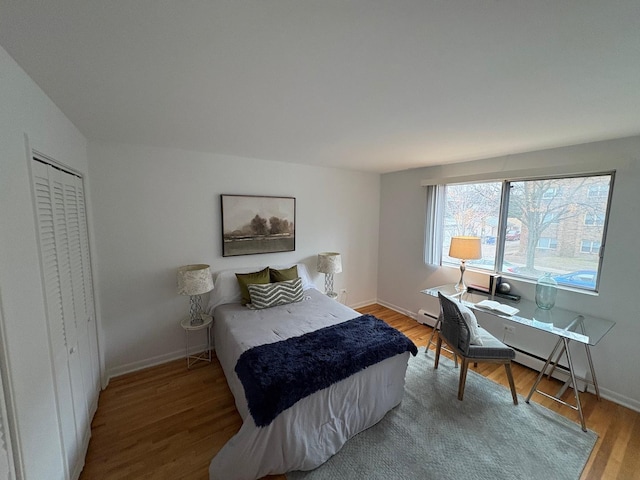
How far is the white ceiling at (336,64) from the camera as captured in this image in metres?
0.81

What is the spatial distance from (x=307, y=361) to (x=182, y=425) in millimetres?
1169

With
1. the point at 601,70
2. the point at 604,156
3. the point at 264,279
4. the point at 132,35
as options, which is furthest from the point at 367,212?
the point at 132,35

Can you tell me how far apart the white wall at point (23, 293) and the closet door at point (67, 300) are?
0.33ft

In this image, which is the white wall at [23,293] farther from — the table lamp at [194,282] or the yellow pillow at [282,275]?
the yellow pillow at [282,275]

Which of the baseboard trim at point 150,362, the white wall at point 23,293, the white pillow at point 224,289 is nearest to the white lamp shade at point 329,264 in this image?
the white pillow at point 224,289

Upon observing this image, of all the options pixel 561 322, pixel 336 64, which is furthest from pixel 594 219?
pixel 336 64

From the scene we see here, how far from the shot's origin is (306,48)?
1.00 m

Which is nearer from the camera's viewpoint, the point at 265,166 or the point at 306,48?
the point at 306,48

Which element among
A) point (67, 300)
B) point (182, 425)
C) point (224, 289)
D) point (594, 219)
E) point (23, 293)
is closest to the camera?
point (23, 293)

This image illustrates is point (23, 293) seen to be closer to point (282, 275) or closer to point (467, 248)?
point (282, 275)

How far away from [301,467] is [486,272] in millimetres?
2808

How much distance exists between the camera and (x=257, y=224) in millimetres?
3133

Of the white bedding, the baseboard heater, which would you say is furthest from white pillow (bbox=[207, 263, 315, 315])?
the baseboard heater

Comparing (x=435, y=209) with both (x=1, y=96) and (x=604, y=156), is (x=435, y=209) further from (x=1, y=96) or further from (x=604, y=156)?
(x=1, y=96)
